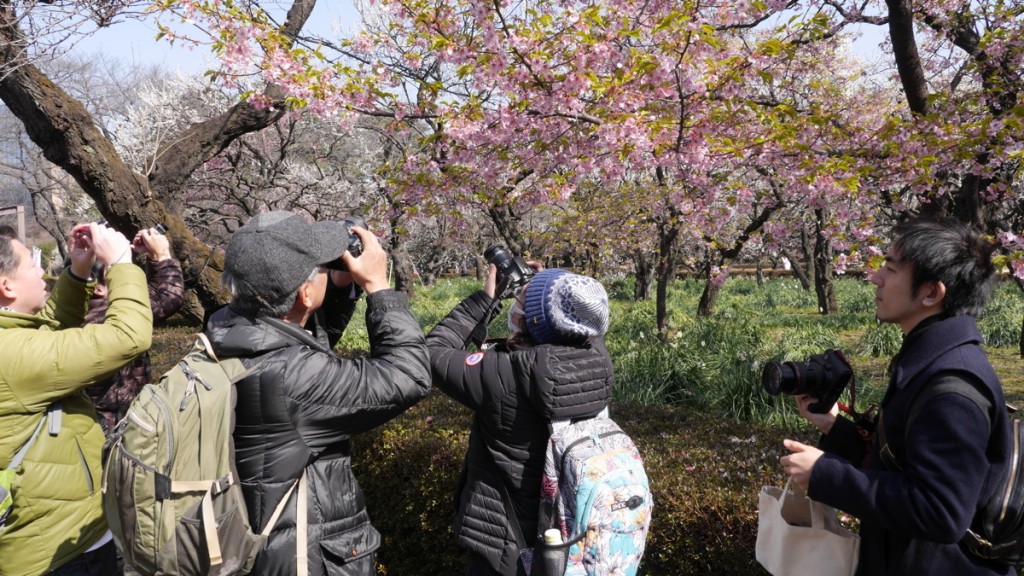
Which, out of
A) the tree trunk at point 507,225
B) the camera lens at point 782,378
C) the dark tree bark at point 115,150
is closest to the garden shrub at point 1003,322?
the tree trunk at point 507,225

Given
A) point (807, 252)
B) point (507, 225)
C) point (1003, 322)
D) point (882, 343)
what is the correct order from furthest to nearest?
point (807, 252)
point (1003, 322)
point (882, 343)
point (507, 225)

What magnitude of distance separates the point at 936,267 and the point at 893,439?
1.32 feet

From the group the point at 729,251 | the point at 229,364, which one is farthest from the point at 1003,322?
the point at 229,364

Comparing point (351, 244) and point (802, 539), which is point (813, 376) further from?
point (351, 244)

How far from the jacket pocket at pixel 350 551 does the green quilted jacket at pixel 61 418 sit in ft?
2.53

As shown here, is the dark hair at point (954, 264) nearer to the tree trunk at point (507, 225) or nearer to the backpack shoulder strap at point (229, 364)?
the backpack shoulder strap at point (229, 364)

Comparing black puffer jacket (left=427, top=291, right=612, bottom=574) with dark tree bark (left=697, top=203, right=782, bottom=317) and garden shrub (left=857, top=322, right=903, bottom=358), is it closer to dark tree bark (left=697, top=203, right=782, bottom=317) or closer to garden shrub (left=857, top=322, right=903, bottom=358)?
dark tree bark (left=697, top=203, right=782, bottom=317)

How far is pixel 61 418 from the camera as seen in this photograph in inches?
74.3

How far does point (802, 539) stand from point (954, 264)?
28.7 inches

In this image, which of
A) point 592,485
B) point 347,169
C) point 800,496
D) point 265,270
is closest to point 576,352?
point 592,485

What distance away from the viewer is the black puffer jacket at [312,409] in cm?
149

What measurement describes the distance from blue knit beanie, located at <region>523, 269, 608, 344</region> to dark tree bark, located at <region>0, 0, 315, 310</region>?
3.40 meters

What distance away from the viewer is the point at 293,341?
1.54 m

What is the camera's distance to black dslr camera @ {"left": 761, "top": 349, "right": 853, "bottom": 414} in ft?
5.26
